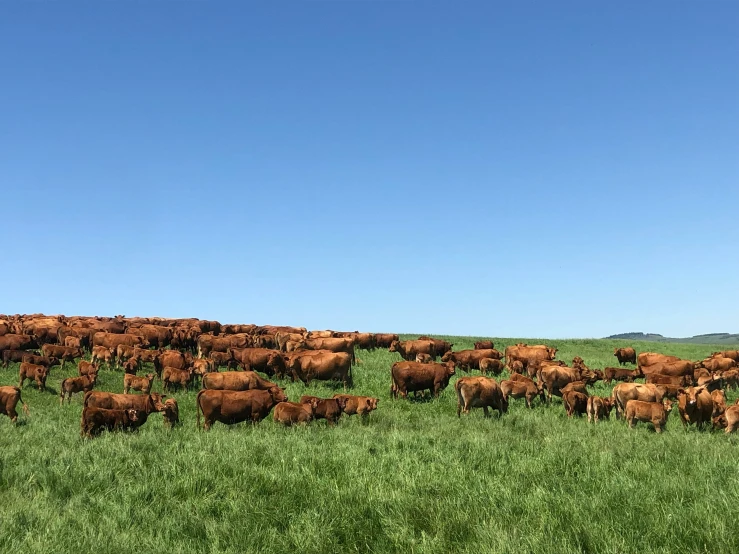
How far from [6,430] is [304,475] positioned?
28.2 feet

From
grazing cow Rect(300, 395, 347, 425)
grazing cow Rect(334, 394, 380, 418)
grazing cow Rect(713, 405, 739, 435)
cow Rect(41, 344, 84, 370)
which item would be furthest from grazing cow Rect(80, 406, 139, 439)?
grazing cow Rect(713, 405, 739, 435)

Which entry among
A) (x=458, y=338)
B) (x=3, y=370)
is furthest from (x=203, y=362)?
(x=458, y=338)

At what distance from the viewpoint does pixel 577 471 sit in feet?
30.1

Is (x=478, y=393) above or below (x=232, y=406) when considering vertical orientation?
above

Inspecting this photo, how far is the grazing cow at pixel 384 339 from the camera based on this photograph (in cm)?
4403

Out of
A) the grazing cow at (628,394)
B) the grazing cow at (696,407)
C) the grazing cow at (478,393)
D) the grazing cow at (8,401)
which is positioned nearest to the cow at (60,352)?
the grazing cow at (8,401)

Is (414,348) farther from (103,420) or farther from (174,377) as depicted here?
(103,420)

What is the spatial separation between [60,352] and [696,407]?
80.8 ft

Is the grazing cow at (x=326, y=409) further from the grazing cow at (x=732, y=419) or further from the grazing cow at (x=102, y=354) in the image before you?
the grazing cow at (x=102, y=354)

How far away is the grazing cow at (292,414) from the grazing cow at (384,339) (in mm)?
29431

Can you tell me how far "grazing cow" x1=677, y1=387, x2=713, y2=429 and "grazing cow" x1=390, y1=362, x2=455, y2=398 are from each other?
762 centimetres

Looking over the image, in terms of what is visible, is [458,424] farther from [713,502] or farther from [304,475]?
[713,502]

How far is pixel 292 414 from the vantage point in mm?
14219

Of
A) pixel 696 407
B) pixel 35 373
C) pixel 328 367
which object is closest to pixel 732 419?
pixel 696 407
